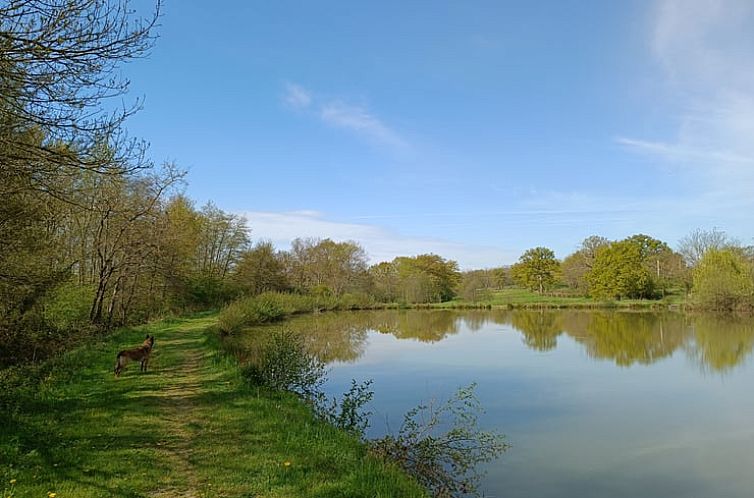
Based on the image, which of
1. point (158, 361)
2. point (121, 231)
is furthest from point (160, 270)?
point (158, 361)

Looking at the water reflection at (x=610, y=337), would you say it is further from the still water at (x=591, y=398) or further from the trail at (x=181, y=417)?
the trail at (x=181, y=417)

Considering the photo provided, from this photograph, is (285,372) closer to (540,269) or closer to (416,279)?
(416,279)

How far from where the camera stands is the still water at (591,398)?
6.79m

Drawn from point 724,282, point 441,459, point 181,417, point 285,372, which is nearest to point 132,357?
point 285,372

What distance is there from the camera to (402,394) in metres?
11.3

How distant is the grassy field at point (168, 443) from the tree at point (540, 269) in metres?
55.3

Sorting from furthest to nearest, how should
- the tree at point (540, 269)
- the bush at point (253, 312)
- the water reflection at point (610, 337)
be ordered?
the tree at point (540, 269), the bush at point (253, 312), the water reflection at point (610, 337)

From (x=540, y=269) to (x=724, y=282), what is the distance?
25059mm

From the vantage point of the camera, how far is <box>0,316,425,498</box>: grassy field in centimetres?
441

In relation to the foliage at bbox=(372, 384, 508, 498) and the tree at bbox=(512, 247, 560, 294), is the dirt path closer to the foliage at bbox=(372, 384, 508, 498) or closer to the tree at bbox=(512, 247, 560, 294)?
the foliage at bbox=(372, 384, 508, 498)

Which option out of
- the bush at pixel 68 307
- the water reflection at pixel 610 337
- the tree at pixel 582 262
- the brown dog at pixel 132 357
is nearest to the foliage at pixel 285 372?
the brown dog at pixel 132 357

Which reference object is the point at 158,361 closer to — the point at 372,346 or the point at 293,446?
the point at 293,446

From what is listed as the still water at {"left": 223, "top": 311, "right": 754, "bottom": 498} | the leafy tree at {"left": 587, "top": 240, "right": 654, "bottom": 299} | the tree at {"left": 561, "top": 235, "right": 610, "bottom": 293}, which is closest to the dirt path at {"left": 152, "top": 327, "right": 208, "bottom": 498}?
the still water at {"left": 223, "top": 311, "right": 754, "bottom": 498}

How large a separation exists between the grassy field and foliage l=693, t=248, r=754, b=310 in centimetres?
3716
